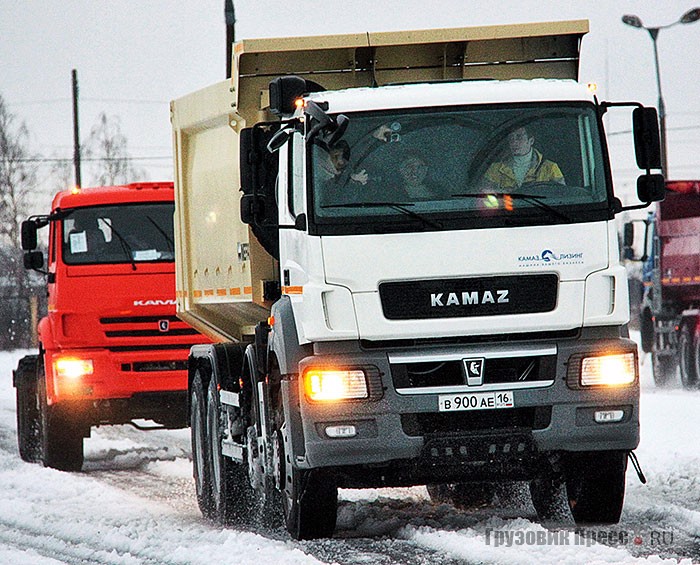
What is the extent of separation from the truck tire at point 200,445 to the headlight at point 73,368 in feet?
8.43

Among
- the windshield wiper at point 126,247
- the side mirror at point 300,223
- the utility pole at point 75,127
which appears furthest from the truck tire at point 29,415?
the utility pole at point 75,127

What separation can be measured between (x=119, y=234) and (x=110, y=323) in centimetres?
90

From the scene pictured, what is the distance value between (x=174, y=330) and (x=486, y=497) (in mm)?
4455

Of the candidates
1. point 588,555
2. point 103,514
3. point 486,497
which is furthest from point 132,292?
point 588,555

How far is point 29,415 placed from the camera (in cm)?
1647

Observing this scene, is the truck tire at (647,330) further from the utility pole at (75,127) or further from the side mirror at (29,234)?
the utility pole at (75,127)

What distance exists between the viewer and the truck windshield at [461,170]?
351 inches

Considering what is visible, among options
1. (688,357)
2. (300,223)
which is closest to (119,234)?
(300,223)

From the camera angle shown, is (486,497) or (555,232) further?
(486,497)

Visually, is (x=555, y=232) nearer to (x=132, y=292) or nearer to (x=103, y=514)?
(x=103, y=514)

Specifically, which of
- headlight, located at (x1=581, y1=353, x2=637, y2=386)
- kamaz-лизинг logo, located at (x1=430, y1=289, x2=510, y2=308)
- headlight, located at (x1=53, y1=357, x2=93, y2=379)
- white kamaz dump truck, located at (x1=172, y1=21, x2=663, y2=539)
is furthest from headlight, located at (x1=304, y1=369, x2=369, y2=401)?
headlight, located at (x1=53, y1=357, x2=93, y2=379)

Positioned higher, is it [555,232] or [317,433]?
[555,232]

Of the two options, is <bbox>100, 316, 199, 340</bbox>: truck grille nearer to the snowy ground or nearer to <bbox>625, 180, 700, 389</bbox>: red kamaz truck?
the snowy ground

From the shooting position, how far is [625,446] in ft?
29.9
